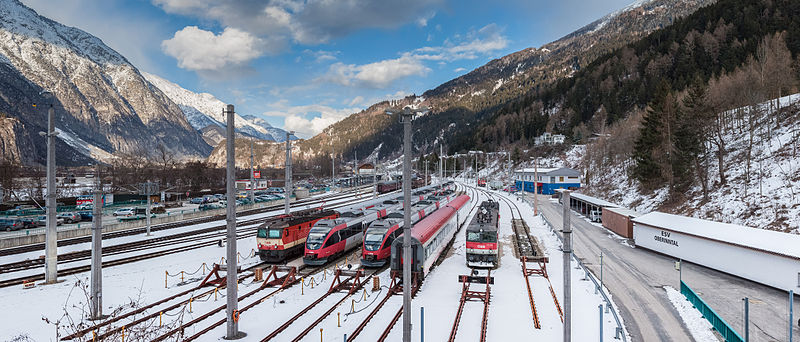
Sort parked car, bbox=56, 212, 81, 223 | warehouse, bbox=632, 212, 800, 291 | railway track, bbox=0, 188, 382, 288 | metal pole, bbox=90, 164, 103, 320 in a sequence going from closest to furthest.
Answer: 1. metal pole, bbox=90, 164, 103, 320
2. warehouse, bbox=632, 212, 800, 291
3. railway track, bbox=0, 188, 382, 288
4. parked car, bbox=56, 212, 81, 223

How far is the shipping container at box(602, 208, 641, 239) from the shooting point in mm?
35875

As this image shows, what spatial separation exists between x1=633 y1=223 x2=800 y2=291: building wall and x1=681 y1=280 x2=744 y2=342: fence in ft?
16.4

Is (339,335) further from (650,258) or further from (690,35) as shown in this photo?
(690,35)

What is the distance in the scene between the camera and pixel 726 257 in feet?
77.2

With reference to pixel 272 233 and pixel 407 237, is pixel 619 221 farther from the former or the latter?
pixel 407 237

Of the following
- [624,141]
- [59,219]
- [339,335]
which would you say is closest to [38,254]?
[59,219]

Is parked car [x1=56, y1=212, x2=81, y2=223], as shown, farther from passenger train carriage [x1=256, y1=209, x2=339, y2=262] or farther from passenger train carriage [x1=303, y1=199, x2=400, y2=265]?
passenger train carriage [x1=303, y1=199, x2=400, y2=265]

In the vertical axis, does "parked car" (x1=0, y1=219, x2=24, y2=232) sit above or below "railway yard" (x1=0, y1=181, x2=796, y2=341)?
above

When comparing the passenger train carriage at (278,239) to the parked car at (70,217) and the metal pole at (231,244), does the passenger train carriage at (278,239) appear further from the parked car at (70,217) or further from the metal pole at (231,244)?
the parked car at (70,217)

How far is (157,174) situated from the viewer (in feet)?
290

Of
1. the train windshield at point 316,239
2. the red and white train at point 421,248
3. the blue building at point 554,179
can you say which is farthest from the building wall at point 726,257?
the blue building at point 554,179

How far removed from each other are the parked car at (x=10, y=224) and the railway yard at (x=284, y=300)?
624 inches

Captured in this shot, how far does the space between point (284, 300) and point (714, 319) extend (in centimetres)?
1907

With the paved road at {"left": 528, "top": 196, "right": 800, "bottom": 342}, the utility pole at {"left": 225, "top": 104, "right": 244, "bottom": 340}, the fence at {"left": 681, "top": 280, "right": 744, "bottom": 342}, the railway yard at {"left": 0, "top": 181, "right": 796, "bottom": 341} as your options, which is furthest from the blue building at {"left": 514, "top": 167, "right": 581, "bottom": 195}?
the utility pole at {"left": 225, "top": 104, "right": 244, "bottom": 340}
